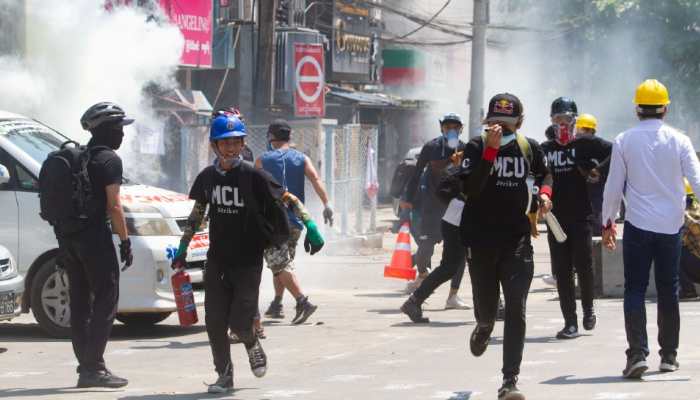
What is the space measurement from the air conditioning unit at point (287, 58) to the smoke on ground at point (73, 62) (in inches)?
265

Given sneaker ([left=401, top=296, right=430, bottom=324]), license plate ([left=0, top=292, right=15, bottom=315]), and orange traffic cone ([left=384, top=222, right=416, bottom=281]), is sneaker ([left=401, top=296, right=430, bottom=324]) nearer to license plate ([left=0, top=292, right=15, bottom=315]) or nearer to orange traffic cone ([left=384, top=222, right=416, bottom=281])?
orange traffic cone ([left=384, top=222, right=416, bottom=281])

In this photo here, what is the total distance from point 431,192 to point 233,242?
17.8ft

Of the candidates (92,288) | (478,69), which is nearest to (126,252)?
(92,288)

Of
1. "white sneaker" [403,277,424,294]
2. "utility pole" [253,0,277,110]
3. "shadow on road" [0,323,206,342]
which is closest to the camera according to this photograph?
"shadow on road" [0,323,206,342]

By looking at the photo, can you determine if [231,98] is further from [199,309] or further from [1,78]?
[199,309]

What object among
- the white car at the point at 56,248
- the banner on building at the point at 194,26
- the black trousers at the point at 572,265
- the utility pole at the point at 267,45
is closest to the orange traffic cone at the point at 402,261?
the white car at the point at 56,248

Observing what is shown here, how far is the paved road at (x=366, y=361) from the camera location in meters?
8.16

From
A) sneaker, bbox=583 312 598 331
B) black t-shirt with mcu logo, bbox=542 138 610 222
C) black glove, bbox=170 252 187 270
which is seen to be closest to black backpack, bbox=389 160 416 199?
black t-shirt with mcu logo, bbox=542 138 610 222

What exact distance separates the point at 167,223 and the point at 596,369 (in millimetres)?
3970

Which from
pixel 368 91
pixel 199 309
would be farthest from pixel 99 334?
pixel 368 91

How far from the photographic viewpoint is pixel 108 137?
881 cm

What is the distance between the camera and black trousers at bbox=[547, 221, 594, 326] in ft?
34.1

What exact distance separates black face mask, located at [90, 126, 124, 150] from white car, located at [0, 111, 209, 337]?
7.29ft

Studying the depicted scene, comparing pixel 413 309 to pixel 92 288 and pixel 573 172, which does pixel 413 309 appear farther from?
pixel 92 288
